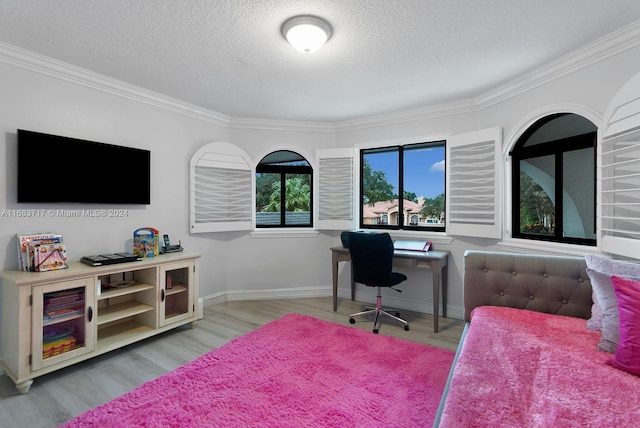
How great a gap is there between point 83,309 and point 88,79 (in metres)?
1.99

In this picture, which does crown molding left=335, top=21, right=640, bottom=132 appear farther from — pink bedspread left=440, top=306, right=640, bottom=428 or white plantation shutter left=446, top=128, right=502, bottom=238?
pink bedspread left=440, top=306, right=640, bottom=428

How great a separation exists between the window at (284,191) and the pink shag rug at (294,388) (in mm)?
1871

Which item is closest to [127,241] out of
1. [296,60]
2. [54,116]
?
[54,116]

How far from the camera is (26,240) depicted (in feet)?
7.46

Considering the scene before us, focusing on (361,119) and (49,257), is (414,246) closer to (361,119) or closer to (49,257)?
(361,119)

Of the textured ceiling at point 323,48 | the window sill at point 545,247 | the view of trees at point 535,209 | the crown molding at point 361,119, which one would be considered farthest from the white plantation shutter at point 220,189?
the view of trees at point 535,209

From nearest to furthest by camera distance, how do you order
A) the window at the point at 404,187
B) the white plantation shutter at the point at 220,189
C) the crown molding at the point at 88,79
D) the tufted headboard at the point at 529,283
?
1. the tufted headboard at the point at 529,283
2. the crown molding at the point at 88,79
3. the white plantation shutter at the point at 220,189
4. the window at the point at 404,187

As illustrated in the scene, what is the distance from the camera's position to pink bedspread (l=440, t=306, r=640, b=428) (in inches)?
40.4

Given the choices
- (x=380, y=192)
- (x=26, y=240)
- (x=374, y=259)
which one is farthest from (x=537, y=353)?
(x=26, y=240)

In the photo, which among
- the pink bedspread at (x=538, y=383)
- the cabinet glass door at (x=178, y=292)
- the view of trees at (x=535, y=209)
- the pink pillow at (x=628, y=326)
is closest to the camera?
the pink bedspread at (x=538, y=383)

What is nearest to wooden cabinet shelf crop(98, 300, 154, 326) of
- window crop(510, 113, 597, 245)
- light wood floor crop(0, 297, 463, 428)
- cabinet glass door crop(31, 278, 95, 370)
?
cabinet glass door crop(31, 278, 95, 370)

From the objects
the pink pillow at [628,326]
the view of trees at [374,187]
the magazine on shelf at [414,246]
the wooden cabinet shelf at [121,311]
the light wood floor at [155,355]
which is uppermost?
the view of trees at [374,187]

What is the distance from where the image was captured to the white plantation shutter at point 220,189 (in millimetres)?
3637

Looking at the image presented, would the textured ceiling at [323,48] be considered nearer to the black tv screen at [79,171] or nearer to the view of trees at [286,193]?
the black tv screen at [79,171]
